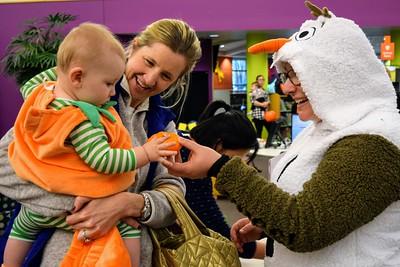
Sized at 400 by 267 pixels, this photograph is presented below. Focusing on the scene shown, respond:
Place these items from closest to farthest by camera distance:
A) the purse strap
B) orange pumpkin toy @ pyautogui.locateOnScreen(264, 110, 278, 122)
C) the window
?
the purse strap → orange pumpkin toy @ pyautogui.locateOnScreen(264, 110, 278, 122) → the window

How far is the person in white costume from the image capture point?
96cm

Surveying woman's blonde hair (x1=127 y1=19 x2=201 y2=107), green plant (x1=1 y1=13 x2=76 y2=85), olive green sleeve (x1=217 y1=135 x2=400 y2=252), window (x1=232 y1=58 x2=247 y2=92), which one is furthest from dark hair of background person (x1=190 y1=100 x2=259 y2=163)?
window (x1=232 y1=58 x2=247 y2=92)

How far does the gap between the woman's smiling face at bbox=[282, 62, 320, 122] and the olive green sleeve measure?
0.20 metres

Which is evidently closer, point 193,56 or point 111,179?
point 111,179

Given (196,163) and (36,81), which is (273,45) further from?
(36,81)

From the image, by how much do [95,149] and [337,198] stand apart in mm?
556

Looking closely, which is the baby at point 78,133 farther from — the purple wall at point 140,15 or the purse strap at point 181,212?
the purple wall at point 140,15

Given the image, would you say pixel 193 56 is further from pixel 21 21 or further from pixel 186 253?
pixel 21 21

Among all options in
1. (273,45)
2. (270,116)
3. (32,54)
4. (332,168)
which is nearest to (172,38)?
(273,45)

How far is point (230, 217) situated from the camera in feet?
16.8

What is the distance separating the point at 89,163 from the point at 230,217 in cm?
419

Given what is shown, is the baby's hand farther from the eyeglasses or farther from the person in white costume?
the eyeglasses

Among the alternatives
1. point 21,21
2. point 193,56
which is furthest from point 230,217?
point 21,21

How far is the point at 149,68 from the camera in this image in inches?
52.6
